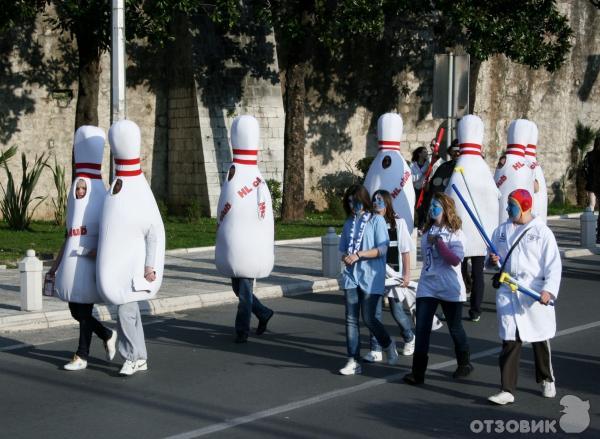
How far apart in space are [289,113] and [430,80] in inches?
247

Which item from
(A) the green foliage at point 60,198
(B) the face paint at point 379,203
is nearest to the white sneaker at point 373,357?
(B) the face paint at point 379,203

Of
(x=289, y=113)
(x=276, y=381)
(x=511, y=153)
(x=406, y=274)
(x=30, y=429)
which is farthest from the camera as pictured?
(x=289, y=113)

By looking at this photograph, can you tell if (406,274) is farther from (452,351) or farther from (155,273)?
(155,273)

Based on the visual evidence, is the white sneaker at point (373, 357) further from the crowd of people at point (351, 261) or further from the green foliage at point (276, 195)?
the green foliage at point (276, 195)

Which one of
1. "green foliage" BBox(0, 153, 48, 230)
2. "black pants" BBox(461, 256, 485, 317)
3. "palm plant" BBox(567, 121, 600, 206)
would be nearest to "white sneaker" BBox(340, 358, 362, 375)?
"black pants" BBox(461, 256, 485, 317)

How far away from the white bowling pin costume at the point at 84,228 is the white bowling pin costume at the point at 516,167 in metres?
5.56

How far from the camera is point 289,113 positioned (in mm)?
23406

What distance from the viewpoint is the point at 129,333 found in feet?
30.1

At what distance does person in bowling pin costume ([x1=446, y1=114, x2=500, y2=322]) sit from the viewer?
1230 cm

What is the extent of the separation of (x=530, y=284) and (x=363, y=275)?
1.55 m

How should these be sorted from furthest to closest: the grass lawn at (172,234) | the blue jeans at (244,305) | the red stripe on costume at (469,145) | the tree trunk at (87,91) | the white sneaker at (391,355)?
the tree trunk at (87,91) < the grass lawn at (172,234) < the red stripe on costume at (469,145) < the blue jeans at (244,305) < the white sneaker at (391,355)

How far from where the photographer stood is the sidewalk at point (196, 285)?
38.9 ft

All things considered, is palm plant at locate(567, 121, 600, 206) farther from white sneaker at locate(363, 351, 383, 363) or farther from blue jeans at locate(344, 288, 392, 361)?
blue jeans at locate(344, 288, 392, 361)

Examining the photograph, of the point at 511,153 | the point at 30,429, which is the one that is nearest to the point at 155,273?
the point at 30,429
